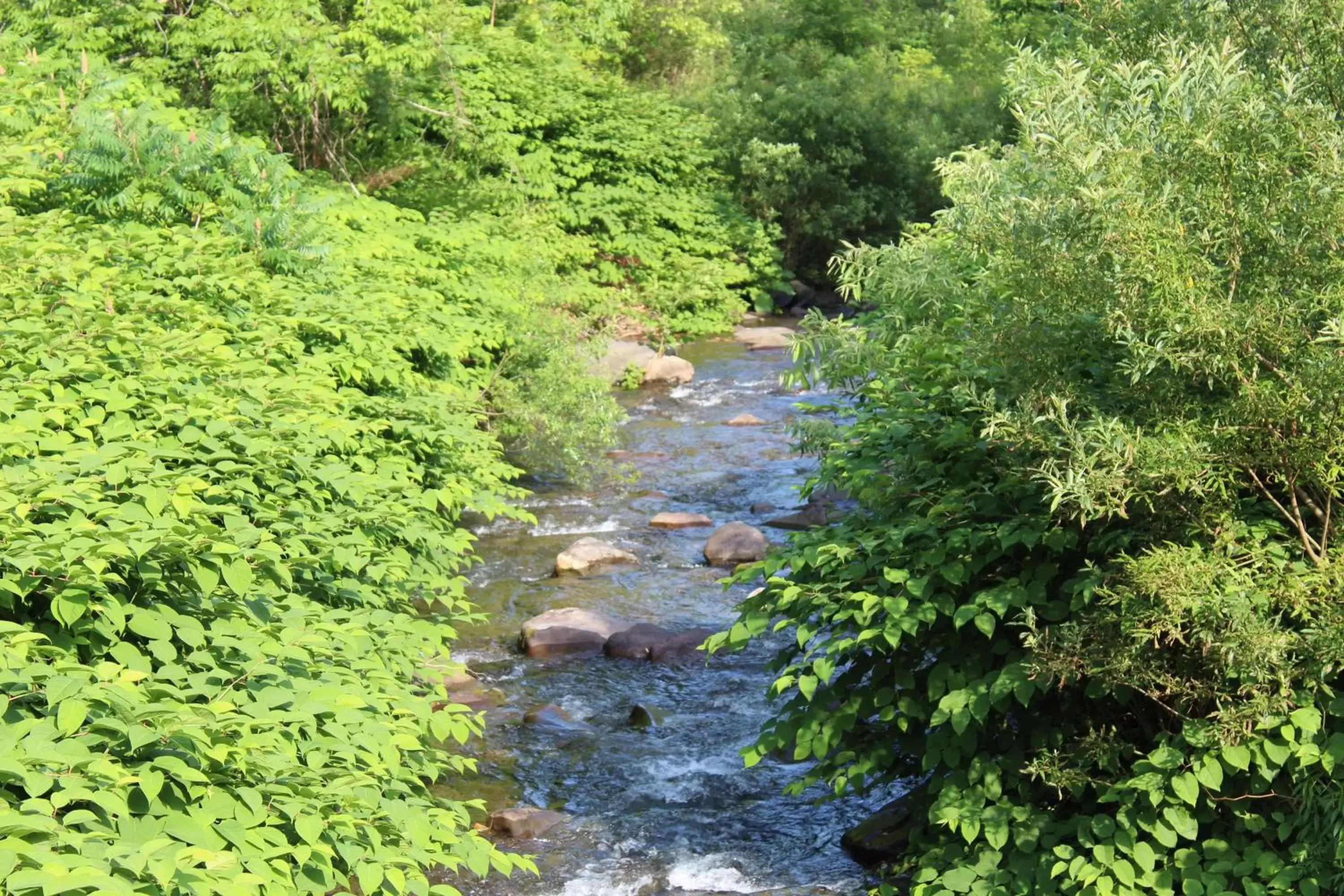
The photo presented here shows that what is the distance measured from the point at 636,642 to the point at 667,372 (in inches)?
335

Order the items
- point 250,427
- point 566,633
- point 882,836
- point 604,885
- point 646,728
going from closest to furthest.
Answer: point 250,427 < point 604,885 < point 882,836 < point 646,728 < point 566,633

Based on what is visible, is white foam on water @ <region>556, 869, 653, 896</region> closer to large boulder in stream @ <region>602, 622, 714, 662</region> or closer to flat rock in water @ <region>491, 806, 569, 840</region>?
flat rock in water @ <region>491, 806, 569, 840</region>

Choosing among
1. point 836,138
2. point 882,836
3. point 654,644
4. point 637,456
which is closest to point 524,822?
point 882,836

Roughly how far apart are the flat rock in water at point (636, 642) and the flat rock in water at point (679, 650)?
0.03 m

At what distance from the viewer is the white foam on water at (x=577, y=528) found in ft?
38.4

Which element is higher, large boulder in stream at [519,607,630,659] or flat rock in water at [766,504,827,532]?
flat rock in water at [766,504,827,532]

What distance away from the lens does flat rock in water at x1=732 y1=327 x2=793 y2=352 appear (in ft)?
63.8

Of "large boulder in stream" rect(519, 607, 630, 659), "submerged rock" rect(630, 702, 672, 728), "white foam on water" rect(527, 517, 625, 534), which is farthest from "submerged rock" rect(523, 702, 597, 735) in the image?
"white foam on water" rect(527, 517, 625, 534)

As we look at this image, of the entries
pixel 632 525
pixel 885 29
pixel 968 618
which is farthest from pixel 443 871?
pixel 885 29

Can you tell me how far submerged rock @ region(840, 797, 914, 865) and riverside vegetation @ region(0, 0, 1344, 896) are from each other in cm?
33

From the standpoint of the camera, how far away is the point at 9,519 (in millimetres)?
3760

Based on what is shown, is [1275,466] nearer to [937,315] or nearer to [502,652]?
[937,315]

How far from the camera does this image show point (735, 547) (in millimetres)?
10969

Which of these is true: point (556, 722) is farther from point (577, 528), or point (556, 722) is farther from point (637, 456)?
point (637, 456)
